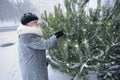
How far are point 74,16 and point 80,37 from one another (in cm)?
35

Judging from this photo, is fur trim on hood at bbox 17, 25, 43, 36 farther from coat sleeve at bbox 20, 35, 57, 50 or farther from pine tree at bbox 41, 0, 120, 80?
pine tree at bbox 41, 0, 120, 80

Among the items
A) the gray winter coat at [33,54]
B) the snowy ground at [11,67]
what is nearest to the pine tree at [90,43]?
the snowy ground at [11,67]

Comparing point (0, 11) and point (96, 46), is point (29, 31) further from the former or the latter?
point (0, 11)

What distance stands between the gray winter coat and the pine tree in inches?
14.0

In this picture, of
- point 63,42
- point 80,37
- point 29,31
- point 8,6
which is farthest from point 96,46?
point 8,6

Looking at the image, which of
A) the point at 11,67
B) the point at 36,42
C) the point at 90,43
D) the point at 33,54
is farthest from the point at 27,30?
the point at 11,67

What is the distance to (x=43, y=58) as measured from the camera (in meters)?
3.08

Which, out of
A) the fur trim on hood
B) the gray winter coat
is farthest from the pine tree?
the fur trim on hood

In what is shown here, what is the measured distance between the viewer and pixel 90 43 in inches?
127

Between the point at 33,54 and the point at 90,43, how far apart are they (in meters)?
0.91

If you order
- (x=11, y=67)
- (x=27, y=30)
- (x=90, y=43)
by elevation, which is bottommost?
(x=11, y=67)

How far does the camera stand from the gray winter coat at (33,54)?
2852mm

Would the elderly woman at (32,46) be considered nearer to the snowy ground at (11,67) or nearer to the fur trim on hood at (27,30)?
the fur trim on hood at (27,30)

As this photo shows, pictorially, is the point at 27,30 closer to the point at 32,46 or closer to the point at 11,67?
the point at 32,46
